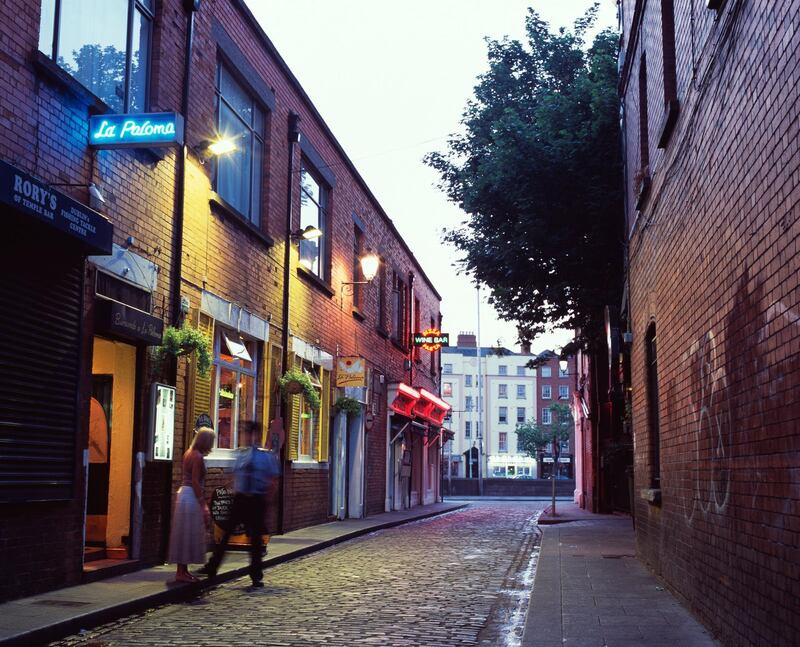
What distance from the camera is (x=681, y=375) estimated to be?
8.51 m

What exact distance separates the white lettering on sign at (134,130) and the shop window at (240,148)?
3939mm

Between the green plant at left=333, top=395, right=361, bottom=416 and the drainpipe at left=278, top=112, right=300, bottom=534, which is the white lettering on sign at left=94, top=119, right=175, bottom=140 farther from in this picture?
the green plant at left=333, top=395, right=361, bottom=416

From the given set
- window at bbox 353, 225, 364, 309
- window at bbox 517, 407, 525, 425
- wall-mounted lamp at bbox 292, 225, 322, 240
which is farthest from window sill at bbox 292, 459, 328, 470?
window at bbox 517, 407, 525, 425

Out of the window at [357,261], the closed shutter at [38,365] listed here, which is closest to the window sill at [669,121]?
the closed shutter at [38,365]

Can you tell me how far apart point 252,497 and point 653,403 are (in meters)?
4.81

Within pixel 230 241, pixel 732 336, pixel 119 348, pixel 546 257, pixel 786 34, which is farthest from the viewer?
pixel 546 257

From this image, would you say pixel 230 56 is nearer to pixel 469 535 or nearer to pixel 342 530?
pixel 342 530

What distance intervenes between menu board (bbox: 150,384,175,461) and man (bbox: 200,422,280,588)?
1373 mm

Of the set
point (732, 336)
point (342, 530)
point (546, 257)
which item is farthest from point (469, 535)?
point (732, 336)

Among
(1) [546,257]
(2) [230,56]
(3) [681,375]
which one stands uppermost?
(2) [230,56]

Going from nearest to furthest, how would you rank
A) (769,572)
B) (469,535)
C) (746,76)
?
(769,572)
(746,76)
(469,535)

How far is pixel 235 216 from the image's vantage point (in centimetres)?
1371

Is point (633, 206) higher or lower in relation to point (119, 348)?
higher

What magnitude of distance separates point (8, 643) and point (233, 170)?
9.26 meters
